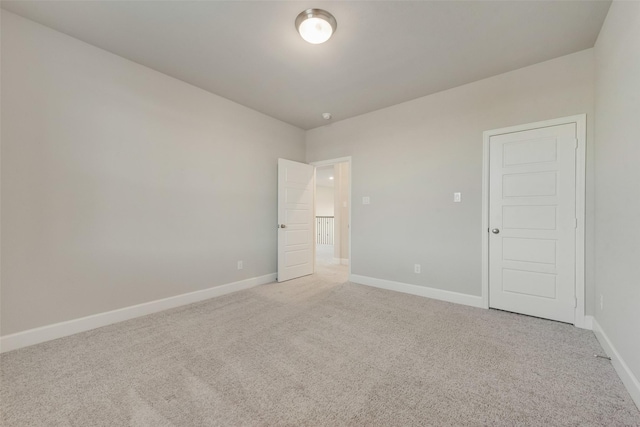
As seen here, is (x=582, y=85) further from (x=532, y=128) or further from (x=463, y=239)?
(x=463, y=239)

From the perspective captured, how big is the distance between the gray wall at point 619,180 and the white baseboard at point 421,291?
1077 millimetres

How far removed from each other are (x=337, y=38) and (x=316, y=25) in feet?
1.03

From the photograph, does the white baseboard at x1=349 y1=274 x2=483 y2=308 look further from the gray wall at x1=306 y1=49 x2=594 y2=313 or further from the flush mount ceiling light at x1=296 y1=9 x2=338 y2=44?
the flush mount ceiling light at x1=296 y1=9 x2=338 y2=44

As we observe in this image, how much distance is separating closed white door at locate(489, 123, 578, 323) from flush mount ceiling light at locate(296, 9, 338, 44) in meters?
2.24

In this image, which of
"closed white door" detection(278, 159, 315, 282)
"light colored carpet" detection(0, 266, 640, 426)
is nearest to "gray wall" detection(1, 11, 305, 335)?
"light colored carpet" detection(0, 266, 640, 426)

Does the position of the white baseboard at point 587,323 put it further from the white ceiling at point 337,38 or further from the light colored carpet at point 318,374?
the white ceiling at point 337,38

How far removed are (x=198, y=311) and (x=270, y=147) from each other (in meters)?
2.64

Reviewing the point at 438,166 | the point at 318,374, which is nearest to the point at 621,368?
the point at 318,374

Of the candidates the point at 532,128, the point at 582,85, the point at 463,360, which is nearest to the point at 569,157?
the point at 532,128

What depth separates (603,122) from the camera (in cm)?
220

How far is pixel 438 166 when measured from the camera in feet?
11.2

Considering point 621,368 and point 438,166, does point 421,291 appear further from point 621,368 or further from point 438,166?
point 621,368

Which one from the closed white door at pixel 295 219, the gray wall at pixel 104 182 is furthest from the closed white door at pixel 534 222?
the gray wall at pixel 104 182

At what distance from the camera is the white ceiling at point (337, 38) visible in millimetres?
2031
